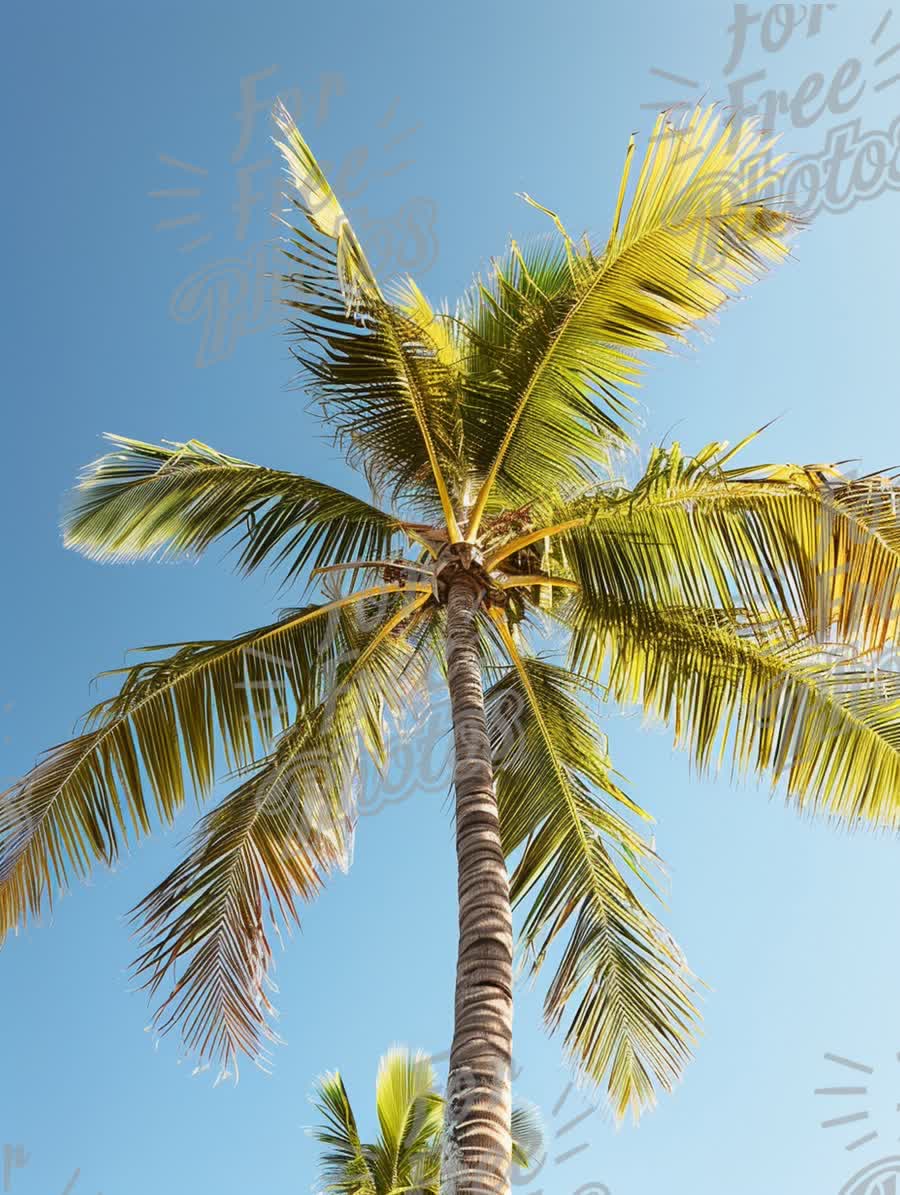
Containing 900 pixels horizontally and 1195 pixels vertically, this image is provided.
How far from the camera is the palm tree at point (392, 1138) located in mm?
11297

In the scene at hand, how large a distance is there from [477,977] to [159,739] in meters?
2.96

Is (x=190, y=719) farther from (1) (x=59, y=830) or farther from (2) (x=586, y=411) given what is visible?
(2) (x=586, y=411)

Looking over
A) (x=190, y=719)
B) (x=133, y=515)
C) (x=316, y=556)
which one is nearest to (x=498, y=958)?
(x=190, y=719)

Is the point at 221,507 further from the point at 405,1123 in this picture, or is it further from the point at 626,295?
the point at 405,1123

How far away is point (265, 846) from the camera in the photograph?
6949 millimetres

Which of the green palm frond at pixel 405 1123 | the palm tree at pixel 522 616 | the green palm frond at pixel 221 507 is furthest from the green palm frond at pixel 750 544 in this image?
the green palm frond at pixel 405 1123

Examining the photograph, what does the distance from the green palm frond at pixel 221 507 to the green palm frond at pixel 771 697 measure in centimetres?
184

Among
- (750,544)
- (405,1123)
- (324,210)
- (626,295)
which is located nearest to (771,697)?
(750,544)

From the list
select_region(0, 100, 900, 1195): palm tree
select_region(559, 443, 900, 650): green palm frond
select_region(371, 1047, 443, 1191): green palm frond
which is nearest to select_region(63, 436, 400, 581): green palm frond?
A: select_region(0, 100, 900, 1195): palm tree

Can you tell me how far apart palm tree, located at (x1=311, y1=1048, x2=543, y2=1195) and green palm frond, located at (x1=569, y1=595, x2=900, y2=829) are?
655 centimetres

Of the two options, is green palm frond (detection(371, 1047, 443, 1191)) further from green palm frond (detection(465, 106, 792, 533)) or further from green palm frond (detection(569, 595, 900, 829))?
green palm frond (detection(465, 106, 792, 533))

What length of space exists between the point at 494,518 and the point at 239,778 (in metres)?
2.68

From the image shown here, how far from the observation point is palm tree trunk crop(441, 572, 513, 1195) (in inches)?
163

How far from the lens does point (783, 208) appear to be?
6.71m
